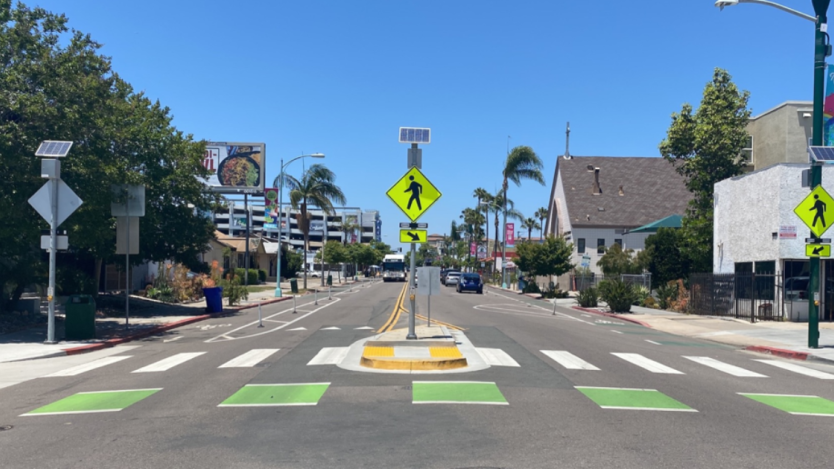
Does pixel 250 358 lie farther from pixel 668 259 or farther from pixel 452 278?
pixel 452 278

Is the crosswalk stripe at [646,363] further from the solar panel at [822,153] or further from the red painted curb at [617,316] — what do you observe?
the red painted curb at [617,316]

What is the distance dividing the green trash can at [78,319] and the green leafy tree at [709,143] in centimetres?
2851

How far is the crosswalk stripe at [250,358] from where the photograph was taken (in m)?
13.4

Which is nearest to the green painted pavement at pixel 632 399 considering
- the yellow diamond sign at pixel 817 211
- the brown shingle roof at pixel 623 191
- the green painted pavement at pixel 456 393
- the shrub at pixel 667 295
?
the green painted pavement at pixel 456 393

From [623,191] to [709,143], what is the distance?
3200 cm

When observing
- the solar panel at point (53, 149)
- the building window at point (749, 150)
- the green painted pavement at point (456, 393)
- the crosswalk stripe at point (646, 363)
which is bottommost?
the crosswalk stripe at point (646, 363)

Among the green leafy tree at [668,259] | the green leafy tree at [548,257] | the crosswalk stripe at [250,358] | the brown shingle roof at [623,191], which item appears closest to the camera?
the crosswalk stripe at [250,358]

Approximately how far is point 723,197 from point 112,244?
81.4 ft

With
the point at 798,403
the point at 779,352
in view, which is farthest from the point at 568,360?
the point at 779,352

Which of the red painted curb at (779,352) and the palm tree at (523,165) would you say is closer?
the red painted curb at (779,352)

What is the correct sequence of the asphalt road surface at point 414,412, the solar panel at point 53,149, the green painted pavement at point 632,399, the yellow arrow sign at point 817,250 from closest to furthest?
1. the asphalt road surface at point 414,412
2. the green painted pavement at point 632,399
3. the solar panel at point 53,149
4. the yellow arrow sign at point 817,250

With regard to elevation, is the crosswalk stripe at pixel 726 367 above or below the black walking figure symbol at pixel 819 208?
below

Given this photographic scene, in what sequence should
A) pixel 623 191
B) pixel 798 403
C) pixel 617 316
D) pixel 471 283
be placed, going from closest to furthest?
pixel 798 403 → pixel 617 316 → pixel 471 283 → pixel 623 191

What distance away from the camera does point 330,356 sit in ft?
47.3
